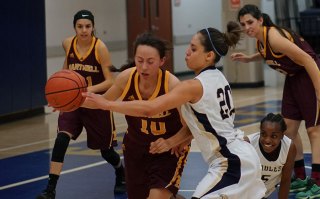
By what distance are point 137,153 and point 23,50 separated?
7834 millimetres

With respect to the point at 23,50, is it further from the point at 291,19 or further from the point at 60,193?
the point at 291,19

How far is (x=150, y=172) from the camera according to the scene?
16.5 ft

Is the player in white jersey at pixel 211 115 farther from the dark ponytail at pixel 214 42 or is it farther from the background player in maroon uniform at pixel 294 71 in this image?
the background player in maroon uniform at pixel 294 71

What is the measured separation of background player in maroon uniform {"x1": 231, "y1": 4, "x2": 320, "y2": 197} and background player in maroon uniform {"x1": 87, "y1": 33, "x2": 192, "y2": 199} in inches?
63.3

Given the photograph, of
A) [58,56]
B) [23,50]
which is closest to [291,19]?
[58,56]

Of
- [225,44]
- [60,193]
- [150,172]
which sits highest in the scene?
[225,44]

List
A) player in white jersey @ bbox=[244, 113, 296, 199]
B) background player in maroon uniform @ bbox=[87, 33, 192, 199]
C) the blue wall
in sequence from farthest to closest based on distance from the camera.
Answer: the blue wall < player in white jersey @ bbox=[244, 113, 296, 199] < background player in maroon uniform @ bbox=[87, 33, 192, 199]

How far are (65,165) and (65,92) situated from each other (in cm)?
403

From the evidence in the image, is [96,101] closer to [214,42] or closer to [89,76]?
[214,42]

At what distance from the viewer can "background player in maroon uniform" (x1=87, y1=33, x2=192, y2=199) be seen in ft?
15.8

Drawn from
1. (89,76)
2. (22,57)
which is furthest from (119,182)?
(22,57)

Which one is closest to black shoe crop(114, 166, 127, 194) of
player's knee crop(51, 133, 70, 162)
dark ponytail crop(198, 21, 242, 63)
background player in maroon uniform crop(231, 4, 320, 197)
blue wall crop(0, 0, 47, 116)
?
player's knee crop(51, 133, 70, 162)

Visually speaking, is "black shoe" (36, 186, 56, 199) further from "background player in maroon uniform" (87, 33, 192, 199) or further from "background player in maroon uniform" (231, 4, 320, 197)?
"background player in maroon uniform" (231, 4, 320, 197)

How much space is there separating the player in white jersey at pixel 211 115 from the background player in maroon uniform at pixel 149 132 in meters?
0.34
